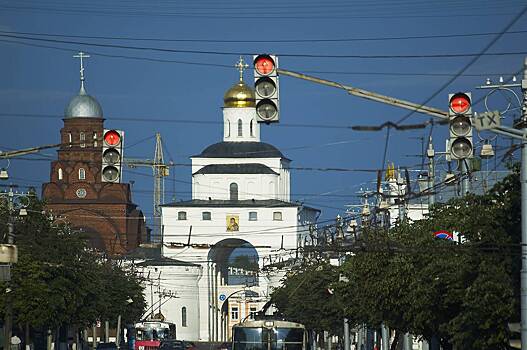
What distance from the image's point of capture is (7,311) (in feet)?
183

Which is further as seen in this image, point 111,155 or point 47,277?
point 47,277

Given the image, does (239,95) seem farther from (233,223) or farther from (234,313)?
(234,313)

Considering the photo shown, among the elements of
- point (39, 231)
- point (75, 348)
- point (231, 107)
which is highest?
point (231, 107)

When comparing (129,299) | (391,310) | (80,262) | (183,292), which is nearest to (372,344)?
(80,262)

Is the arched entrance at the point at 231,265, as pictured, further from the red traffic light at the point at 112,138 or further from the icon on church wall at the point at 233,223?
the red traffic light at the point at 112,138

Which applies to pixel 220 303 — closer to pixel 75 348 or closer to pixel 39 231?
pixel 75 348

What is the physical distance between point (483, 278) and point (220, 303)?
143823 mm

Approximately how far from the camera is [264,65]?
2311 centimetres

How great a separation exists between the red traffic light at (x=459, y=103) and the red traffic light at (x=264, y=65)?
2779 mm

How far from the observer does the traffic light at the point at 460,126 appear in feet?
75.6

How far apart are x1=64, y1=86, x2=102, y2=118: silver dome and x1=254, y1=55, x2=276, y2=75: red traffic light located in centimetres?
14787

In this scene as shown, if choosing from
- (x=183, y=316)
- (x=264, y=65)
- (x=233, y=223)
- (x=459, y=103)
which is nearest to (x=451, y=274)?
(x=459, y=103)

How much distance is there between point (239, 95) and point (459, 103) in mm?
145282

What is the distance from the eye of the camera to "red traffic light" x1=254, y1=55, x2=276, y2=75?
75.6ft
